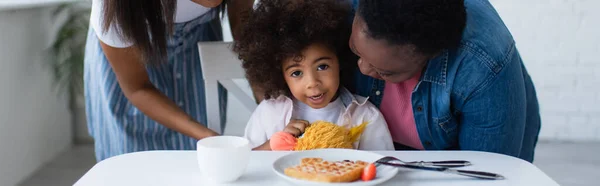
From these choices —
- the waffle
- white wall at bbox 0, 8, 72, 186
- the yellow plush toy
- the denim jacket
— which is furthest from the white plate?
white wall at bbox 0, 8, 72, 186

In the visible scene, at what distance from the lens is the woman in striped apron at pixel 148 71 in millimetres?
1345

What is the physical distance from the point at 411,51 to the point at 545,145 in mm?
2373

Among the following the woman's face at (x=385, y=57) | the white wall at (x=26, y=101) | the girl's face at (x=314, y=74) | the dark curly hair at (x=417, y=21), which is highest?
the dark curly hair at (x=417, y=21)

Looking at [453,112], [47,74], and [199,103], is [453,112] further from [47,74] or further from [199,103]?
[47,74]

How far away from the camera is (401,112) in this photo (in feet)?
4.46

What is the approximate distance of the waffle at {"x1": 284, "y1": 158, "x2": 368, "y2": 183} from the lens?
0.96m

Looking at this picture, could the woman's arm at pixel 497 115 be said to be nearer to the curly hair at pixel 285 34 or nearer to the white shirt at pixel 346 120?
the white shirt at pixel 346 120

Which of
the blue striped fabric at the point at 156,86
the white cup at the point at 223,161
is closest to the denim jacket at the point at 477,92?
the white cup at the point at 223,161

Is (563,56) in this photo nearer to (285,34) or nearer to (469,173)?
(285,34)

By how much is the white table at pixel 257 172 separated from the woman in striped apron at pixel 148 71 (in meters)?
0.32

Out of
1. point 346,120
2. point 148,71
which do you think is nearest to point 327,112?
point 346,120

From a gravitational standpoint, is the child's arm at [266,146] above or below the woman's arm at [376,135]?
below

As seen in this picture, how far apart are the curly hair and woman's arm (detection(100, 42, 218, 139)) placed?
21 cm

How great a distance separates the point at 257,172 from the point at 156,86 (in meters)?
0.72
